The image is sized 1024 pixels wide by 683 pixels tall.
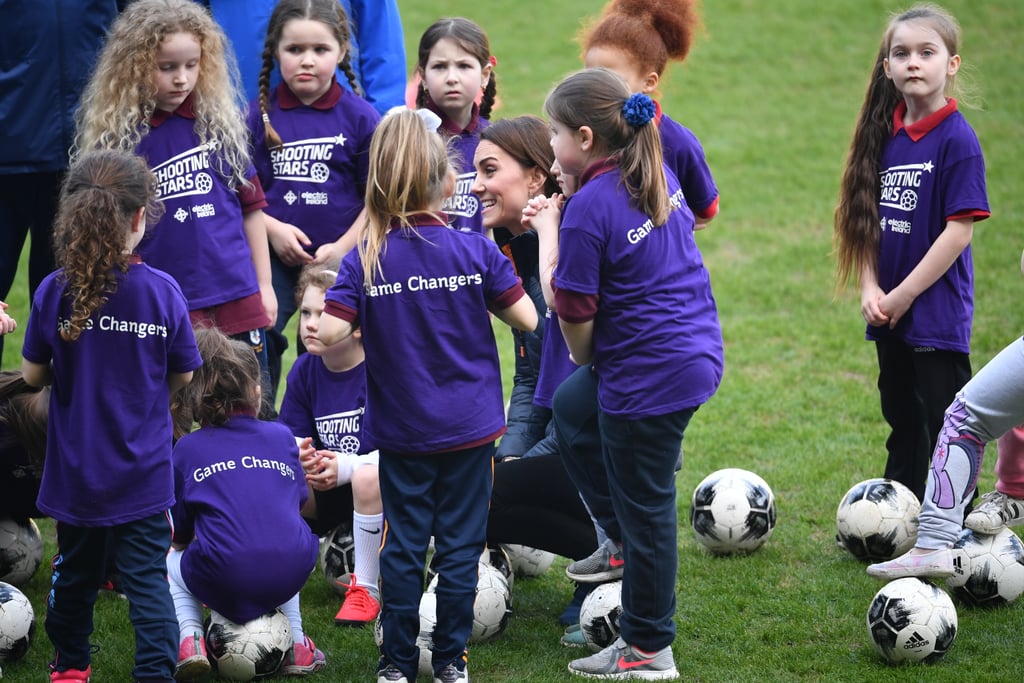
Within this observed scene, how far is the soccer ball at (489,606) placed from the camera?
4.77m

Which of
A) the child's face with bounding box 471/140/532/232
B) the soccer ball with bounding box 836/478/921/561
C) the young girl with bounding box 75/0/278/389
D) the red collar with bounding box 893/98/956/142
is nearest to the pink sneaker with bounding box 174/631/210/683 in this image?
the young girl with bounding box 75/0/278/389

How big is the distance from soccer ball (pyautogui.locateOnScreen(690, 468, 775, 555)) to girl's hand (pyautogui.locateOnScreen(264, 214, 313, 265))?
7.34ft

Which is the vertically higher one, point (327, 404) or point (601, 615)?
point (327, 404)

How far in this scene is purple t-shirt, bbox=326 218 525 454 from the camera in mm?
4141

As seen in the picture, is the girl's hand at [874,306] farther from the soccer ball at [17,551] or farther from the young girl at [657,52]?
the soccer ball at [17,551]

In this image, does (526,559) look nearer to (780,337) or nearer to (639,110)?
(639,110)

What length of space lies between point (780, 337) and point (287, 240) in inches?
196

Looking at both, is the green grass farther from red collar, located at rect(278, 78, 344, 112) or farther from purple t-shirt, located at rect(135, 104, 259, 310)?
red collar, located at rect(278, 78, 344, 112)

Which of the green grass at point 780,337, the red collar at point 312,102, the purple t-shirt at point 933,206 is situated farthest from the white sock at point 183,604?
the purple t-shirt at point 933,206

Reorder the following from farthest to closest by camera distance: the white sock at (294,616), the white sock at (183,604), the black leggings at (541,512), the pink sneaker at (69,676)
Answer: the black leggings at (541,512) → the white sock at (294,616) → the white sock at (183,604) → the pink sneaker at (69,676)

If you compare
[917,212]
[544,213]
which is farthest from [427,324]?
[917,212]

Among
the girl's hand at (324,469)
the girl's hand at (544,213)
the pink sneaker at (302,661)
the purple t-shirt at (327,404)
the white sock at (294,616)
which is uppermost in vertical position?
the girl's hand at (544,213)

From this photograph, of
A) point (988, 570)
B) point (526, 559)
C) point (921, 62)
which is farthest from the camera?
point (526, 559)

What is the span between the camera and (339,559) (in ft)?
17.6
